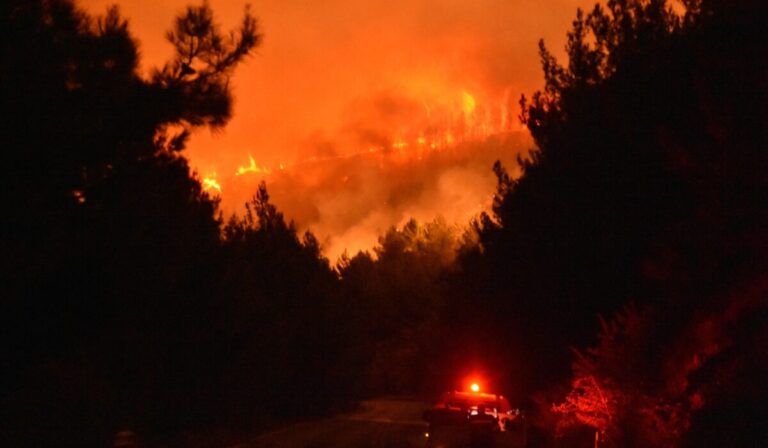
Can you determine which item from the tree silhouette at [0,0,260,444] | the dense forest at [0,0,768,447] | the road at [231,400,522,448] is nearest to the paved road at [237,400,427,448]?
the road at [231,400,522,448]

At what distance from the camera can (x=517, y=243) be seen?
76.8 ft

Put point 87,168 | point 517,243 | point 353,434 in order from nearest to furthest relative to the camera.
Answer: point 87,168 < point 517,243 < point 353,434

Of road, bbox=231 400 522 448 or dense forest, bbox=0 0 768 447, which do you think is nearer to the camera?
dense forest, bbox=0 0 768 447

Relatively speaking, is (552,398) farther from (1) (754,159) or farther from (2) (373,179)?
(2) (373,179)

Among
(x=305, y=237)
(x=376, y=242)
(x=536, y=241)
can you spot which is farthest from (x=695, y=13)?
(x=376, y=242)

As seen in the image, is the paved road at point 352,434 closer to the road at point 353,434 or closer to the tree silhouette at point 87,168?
the road at point 353,434

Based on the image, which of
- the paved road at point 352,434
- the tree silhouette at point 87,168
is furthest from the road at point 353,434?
the tree silhouette at point 87,168

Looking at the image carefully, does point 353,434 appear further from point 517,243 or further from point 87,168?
point 87,168

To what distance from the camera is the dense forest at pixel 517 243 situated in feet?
37.0

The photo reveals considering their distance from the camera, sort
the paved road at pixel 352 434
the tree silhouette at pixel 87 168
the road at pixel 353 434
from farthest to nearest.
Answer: the paved road at pixel 352 434 < the road at pixel 353 434 < the tree silhouette at pixel 87 168

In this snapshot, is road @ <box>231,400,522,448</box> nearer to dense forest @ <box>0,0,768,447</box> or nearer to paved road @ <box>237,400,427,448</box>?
paved road @ <box>237,400,427,448</box>

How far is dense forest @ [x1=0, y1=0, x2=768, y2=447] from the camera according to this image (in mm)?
11281

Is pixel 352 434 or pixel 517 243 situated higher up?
pixel 517 243

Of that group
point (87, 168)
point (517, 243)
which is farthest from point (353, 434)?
point (87, 168)
